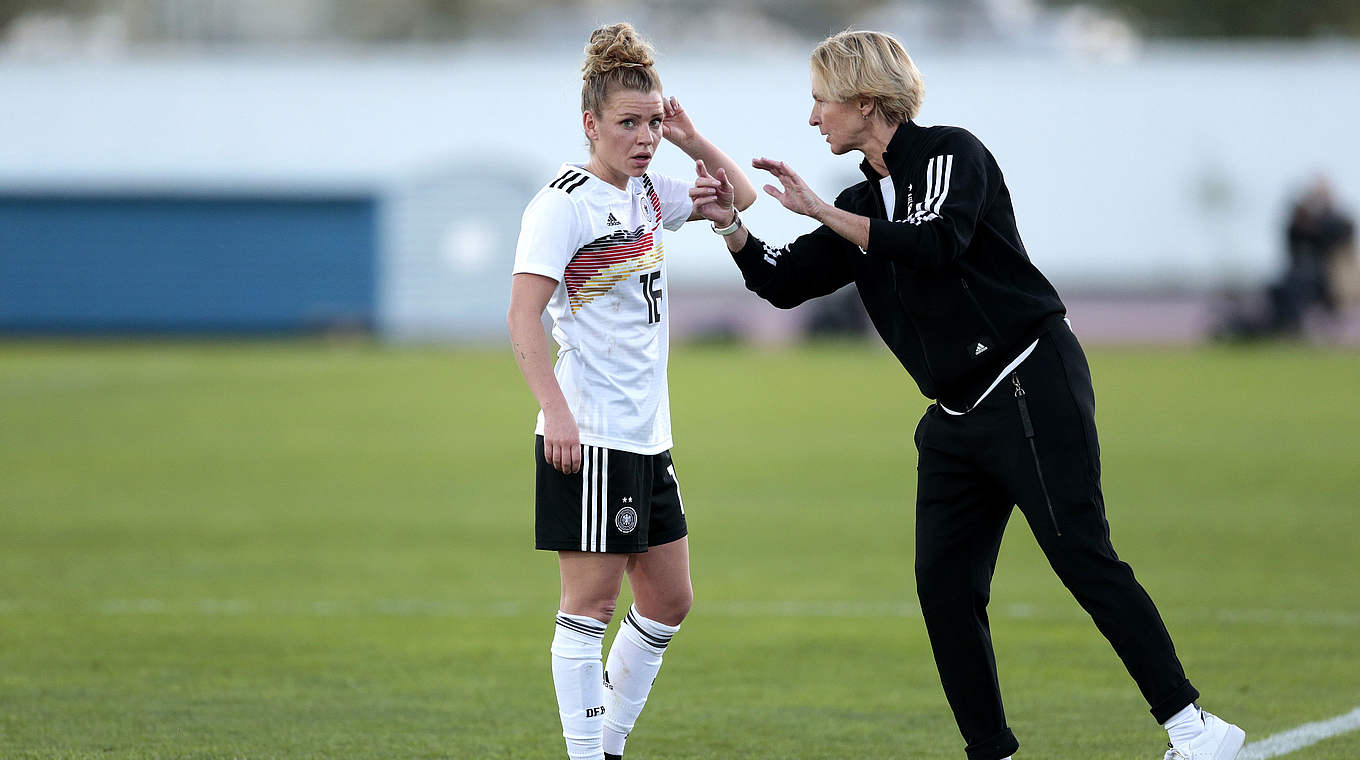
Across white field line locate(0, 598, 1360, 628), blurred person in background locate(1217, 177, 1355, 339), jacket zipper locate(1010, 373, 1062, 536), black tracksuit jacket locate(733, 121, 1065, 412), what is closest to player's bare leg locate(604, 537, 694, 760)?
black tracksuit jacket locate(733, 121, 1065, 412)

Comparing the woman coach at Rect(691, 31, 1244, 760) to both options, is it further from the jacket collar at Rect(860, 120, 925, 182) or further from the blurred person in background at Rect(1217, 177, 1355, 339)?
the blurred person in background at Rect(1217, 177, 1355, 339)

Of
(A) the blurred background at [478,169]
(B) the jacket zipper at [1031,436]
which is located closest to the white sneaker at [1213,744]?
(B) the jacket zipper at [1031,436]

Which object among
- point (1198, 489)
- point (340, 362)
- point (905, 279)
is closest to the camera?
point (905, 279)

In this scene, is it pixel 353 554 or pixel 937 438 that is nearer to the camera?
pixel 937 438

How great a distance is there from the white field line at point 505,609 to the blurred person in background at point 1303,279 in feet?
66.2

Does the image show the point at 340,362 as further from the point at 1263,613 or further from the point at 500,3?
the point at 500,3

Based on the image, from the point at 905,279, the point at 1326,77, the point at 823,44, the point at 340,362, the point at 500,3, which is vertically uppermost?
the point at 500,3

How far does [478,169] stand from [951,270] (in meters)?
32.1

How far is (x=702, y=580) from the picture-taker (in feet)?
30.7

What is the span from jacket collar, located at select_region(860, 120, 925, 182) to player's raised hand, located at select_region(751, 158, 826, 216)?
1.07ft

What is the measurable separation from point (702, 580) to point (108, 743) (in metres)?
4.42

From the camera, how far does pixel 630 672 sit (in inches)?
202

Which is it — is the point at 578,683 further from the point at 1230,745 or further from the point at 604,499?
the point at 1230,745

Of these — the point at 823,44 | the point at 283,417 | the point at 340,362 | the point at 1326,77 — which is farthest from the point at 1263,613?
the point at 1326,77
